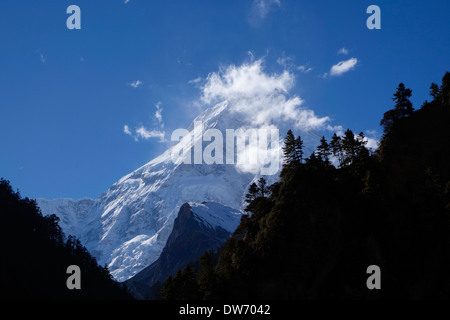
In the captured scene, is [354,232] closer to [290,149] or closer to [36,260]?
[290,149]

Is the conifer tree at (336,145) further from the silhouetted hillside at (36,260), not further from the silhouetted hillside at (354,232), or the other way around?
the silhouetted hillside at (36,260)

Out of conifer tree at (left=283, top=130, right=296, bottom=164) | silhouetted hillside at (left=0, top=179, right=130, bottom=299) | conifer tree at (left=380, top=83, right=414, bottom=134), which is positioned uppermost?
conifer tree at (left=380, top=83, right=414, bottom=134)

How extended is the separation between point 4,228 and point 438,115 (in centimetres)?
11038

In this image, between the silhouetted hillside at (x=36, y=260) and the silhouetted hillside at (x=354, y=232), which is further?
the silhouetted hillside at (x=36, y=260)

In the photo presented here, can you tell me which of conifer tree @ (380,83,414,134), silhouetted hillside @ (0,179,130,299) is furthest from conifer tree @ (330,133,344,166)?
silhouetted hillside @ (0,179,130,299)

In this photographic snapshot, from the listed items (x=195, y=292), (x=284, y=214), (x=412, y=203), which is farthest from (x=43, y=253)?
(x=412, y=203)

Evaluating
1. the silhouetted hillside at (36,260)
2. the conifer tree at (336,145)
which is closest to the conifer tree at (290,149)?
the conifer tree at (336,145)

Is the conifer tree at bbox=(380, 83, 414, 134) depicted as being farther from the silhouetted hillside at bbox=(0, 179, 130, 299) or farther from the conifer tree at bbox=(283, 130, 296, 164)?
the silhouetted hillside at bbox=(0, 179, 130, 299)

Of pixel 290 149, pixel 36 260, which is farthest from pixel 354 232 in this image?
pixel 36 260

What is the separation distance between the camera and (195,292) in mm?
78125

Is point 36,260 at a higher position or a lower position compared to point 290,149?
lower
